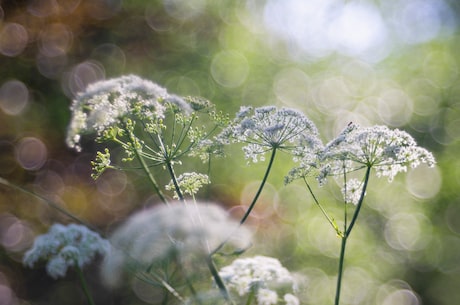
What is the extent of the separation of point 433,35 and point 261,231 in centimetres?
955

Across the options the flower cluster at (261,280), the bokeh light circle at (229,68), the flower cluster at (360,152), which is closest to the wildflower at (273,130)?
the flower cluster at (360,152)

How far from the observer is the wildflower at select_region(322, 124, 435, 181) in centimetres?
182

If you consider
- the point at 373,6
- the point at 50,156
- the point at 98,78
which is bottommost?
the point at 50,156

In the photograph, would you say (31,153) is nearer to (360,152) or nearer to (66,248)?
(66,248)

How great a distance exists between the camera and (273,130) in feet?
6.49

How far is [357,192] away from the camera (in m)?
1.92

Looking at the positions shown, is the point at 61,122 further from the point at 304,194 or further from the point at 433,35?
the point at 433,35

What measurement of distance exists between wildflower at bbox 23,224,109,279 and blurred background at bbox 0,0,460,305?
7.33m

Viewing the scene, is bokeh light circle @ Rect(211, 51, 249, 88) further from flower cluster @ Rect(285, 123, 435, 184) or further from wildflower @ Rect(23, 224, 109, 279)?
wildflower @ Rect(23, 224, 109, 279)

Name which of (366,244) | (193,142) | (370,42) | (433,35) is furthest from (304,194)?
(193,142)

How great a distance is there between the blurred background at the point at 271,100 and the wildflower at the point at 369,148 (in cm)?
702

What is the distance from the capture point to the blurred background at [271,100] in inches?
381

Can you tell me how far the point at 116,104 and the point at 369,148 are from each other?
3.12 feet

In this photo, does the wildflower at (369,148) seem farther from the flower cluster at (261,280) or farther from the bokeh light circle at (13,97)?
the bokeh light circle at (13,97)
